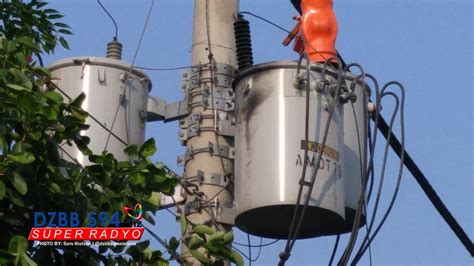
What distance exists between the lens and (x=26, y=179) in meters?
5.88

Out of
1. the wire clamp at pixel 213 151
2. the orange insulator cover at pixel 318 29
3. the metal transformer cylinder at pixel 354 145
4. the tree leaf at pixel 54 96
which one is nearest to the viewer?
the tree leaf at pixel 54 96

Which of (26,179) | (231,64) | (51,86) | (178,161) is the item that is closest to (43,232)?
(26,179)

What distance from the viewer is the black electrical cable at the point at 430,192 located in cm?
838

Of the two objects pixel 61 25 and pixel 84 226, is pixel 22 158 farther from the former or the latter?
pixel 61 25

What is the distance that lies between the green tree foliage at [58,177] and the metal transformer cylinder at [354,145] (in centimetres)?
136

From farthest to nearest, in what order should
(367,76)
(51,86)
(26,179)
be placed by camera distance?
(367,76) → (51,86) → (26,179)

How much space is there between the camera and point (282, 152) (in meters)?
6.89

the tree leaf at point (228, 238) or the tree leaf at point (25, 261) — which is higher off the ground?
the tree leaf at point (228, 238)

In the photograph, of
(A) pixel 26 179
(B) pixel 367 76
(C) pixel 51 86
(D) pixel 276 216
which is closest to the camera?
(A) pixel 26 179

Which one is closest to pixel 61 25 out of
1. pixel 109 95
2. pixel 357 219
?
pixel 109 95

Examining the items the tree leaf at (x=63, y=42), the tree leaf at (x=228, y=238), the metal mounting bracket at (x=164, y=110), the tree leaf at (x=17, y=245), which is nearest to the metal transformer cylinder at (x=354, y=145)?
the metal mounting bracket at (x=164, y=110)

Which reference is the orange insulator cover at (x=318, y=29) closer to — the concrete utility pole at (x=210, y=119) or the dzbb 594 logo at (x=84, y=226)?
the concrete utility pole at (x=210, y=119)

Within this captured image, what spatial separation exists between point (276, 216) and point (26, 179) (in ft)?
5.43

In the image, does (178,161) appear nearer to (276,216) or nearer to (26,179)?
(276,216)
